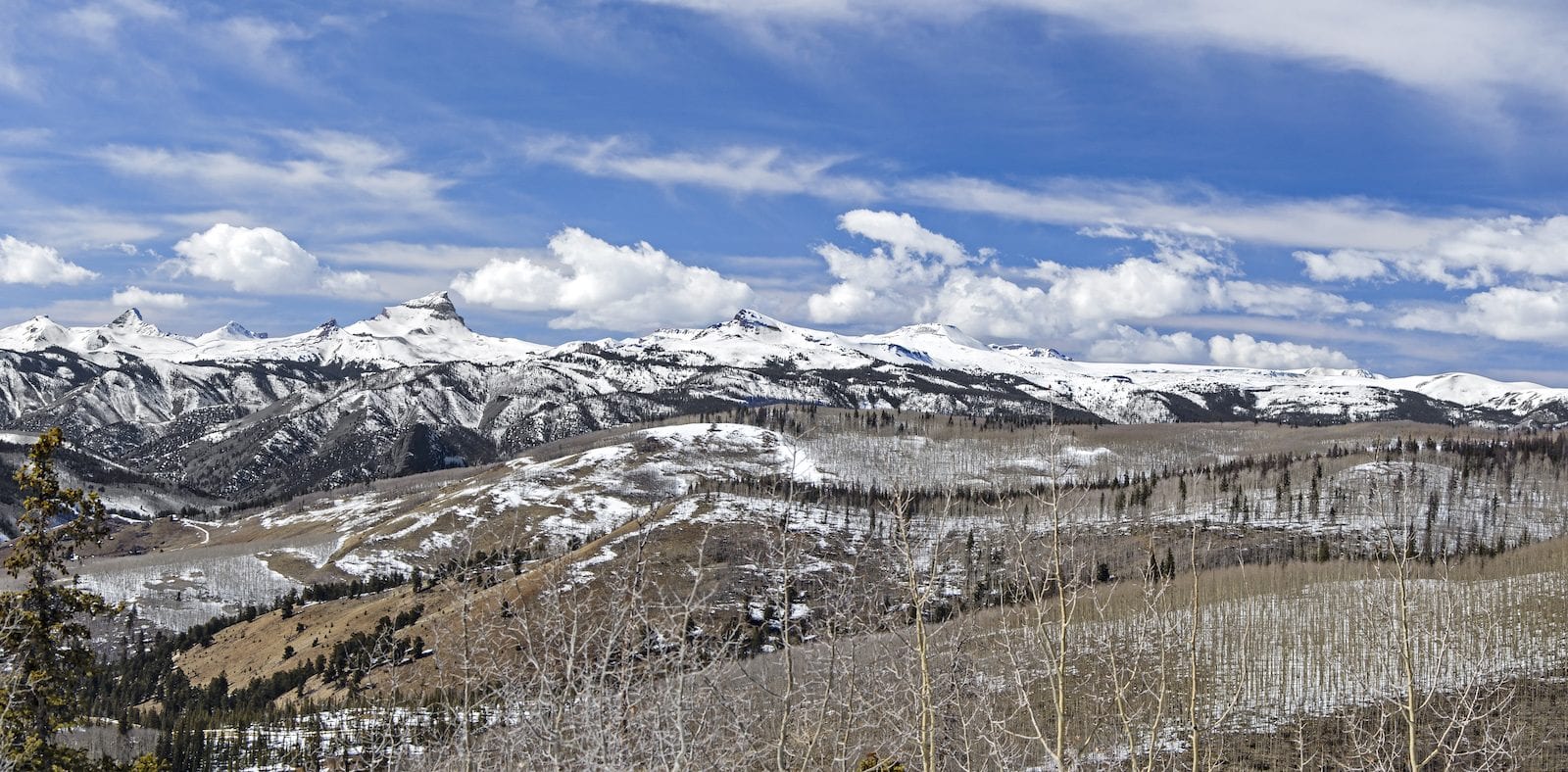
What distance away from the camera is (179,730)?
102750mm

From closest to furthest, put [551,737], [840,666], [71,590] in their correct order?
[551,737], [840,666], [71,590]

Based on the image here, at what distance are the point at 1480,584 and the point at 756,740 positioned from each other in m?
167

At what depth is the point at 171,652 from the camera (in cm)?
16362

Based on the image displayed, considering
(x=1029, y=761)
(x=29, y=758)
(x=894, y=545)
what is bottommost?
(x=1029, y=761)

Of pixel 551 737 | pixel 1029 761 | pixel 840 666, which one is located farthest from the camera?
pixel 1029 761

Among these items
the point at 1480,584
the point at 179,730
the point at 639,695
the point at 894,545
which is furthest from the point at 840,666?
the point at 1480,584

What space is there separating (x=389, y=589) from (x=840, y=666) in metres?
182

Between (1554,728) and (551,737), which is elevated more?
(551,737)

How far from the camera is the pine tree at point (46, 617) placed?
2698 cm

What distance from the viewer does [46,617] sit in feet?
92.7

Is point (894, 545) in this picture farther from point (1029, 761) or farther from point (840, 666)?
point (1029, 761)

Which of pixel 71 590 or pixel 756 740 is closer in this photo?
pixel 756 740

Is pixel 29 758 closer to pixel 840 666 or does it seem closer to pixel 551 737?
pixel 551 737

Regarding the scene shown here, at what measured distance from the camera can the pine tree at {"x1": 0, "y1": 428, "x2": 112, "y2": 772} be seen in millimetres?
26984
